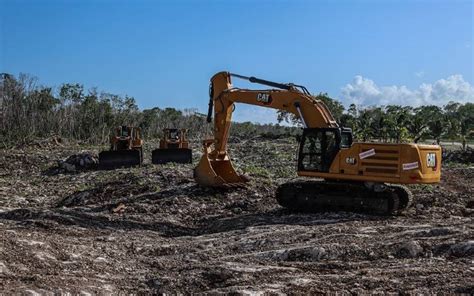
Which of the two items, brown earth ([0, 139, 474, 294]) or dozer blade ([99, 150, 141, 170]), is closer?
brown earth ([0, 139, 474, 294])

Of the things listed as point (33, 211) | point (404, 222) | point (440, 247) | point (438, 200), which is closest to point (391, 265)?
point (440, 247)

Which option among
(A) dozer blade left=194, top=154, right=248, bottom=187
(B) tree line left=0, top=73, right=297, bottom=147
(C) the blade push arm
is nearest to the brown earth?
(A) dozer blade left=194, top=154, right=248, bottom=187

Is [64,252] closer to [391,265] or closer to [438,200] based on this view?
[391,265]

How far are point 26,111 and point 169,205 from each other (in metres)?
25.2

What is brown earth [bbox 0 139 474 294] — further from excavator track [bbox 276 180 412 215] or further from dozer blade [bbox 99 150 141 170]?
dozer blade [bbox 99 150 141 170]

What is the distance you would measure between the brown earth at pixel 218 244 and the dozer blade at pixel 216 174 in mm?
282

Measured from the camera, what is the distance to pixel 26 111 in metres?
34.8

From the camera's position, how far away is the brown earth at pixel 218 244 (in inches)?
241

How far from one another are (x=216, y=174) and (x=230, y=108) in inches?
62.6

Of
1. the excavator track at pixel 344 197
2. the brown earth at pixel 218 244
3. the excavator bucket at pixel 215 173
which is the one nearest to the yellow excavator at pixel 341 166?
the excavator track at pixel 344 197

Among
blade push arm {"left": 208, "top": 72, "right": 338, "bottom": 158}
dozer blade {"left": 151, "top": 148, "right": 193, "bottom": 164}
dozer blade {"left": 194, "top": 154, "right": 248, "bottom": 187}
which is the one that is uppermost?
blade push arm {"left": 208, "top": 72, "right": 338, "bottom": 158}

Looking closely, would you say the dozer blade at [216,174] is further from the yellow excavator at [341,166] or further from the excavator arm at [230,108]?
the yellow excavator at [341,166]

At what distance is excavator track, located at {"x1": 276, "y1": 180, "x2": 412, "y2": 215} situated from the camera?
1091 centimetres

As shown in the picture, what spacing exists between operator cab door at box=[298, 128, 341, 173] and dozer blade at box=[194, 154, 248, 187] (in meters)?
2.30
